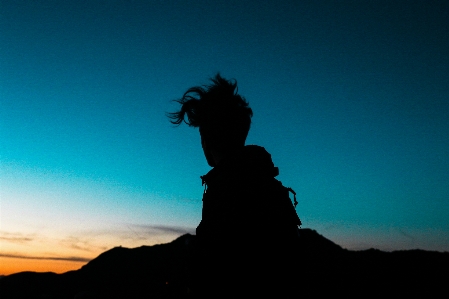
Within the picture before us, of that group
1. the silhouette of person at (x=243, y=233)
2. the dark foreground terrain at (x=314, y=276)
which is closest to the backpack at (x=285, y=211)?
the silhouette of person at (x=243, y=233)

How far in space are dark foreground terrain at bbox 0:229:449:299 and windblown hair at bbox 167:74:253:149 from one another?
42952mm

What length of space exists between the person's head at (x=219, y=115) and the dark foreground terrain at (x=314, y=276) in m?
42.9

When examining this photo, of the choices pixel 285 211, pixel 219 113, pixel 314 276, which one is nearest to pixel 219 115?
pixel 219 113

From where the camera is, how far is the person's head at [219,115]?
248 centimetres

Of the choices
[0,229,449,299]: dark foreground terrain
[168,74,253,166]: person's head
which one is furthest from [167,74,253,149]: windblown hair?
[0,229,449,299]: dark foreground terrain

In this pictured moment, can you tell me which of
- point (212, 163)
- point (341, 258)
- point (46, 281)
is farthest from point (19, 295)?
point (212, 163)

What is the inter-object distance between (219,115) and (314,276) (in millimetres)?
53122

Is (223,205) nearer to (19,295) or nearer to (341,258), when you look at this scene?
(19,295)

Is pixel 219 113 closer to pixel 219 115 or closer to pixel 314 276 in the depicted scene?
pixel 219 115

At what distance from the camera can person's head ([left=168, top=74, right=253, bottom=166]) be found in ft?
8.14

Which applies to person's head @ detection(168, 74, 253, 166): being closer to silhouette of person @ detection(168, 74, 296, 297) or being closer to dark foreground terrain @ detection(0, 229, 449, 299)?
silhouette of person @ detection(168, 74, 296, 297)

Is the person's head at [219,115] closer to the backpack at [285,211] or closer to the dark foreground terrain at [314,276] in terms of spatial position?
the backpack at [285,211]

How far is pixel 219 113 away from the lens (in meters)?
2.56

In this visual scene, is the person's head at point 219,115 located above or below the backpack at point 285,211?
above
